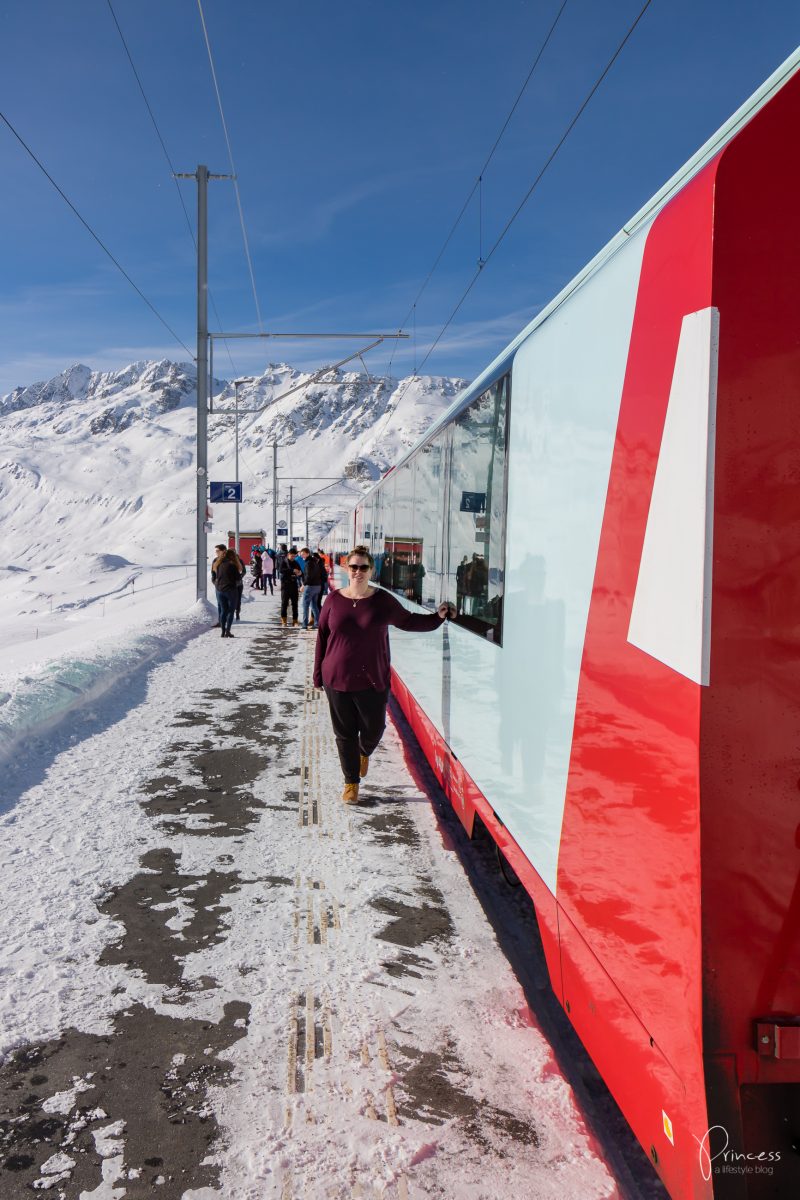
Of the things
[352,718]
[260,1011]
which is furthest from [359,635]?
[260,1011]

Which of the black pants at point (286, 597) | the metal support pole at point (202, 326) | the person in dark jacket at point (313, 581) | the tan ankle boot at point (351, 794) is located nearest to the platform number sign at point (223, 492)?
the metal support pole at point (202, 326)

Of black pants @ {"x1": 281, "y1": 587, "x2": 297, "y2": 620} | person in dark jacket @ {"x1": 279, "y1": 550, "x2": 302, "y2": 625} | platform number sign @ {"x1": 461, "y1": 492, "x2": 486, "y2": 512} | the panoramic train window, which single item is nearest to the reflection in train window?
the panoramic train window

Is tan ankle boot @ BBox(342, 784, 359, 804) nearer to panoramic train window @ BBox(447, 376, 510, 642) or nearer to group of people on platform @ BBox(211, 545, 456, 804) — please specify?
group of people on platform @ BBox(211, 545, 456, 804)

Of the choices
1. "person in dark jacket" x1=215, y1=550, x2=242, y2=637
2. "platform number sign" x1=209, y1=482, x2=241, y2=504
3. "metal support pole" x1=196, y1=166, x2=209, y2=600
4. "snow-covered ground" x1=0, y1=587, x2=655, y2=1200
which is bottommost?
"snow-covered ground" x1=0, y1=587, x2=655, y2=1200

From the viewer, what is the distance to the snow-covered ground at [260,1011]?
7.26 feet

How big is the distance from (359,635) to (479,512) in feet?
4.99

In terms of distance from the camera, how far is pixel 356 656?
17.2 feet

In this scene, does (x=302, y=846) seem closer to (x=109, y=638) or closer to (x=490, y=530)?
(x=490, y=530)

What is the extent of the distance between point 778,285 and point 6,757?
19.8ft

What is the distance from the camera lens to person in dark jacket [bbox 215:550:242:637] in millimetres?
14203

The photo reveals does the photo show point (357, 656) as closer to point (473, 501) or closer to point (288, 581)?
point (473, 501)

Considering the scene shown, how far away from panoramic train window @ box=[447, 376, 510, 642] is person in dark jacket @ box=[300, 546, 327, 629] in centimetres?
1038

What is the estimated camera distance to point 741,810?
5.57 feet

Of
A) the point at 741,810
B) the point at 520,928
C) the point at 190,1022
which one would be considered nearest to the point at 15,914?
the point at 190,1022
